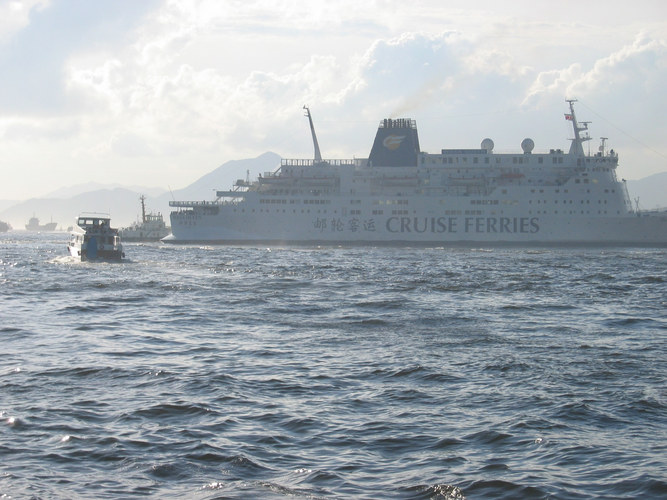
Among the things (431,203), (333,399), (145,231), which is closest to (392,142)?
(431,203)

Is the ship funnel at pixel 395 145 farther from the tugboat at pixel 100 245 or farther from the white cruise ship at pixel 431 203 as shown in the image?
the tugboat at pixel 100 245

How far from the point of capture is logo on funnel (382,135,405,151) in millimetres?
85000

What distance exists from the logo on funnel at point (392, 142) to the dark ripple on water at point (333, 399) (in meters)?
60.6

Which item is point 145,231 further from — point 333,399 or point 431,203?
point 333,399

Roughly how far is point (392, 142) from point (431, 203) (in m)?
9.89

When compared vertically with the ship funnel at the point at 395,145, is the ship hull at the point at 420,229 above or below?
below

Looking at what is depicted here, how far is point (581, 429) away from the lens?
10.4 m

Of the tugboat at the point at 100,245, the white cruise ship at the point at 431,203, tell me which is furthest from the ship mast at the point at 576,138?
the tugboat at the point at 100,245

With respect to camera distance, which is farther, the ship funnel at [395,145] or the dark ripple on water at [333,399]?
the ship funnel at [395,145]

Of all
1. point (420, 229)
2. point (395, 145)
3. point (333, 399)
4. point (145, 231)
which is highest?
point (395, 145)

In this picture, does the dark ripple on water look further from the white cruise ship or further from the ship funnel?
the ship funnel

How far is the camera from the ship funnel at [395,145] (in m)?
84.6

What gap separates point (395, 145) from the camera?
279 feet

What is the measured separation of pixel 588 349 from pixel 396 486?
949cm
